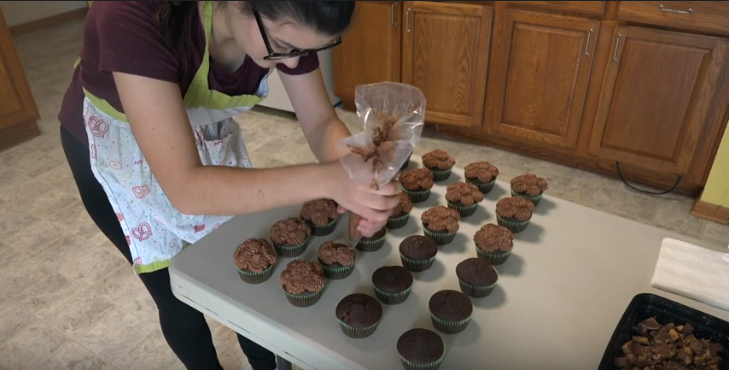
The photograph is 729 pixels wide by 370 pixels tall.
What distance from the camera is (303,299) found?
902mm

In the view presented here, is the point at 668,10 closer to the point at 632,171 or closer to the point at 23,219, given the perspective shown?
the point at 632,171

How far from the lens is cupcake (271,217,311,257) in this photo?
1.03m

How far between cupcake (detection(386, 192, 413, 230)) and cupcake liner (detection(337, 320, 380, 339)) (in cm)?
29

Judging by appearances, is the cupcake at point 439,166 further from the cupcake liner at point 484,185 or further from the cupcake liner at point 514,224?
the cupcake liner at point 514,224

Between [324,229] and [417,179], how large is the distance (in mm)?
247

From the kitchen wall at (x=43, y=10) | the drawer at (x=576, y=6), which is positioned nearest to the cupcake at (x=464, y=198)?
the drawer at (x=576, y=6)

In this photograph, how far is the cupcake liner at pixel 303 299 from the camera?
899 mm

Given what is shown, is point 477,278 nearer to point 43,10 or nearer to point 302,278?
point 302,278

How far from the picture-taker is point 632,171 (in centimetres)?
256

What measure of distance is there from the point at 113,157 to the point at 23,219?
1639mm

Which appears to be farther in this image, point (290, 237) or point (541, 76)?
point (541, 76)

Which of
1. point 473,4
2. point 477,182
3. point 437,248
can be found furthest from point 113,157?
point 473,4

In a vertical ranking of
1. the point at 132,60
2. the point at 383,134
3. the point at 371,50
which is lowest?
the point at 371,50

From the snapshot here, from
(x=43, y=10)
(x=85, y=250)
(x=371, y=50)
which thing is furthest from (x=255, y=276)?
(x=43, y=10)
